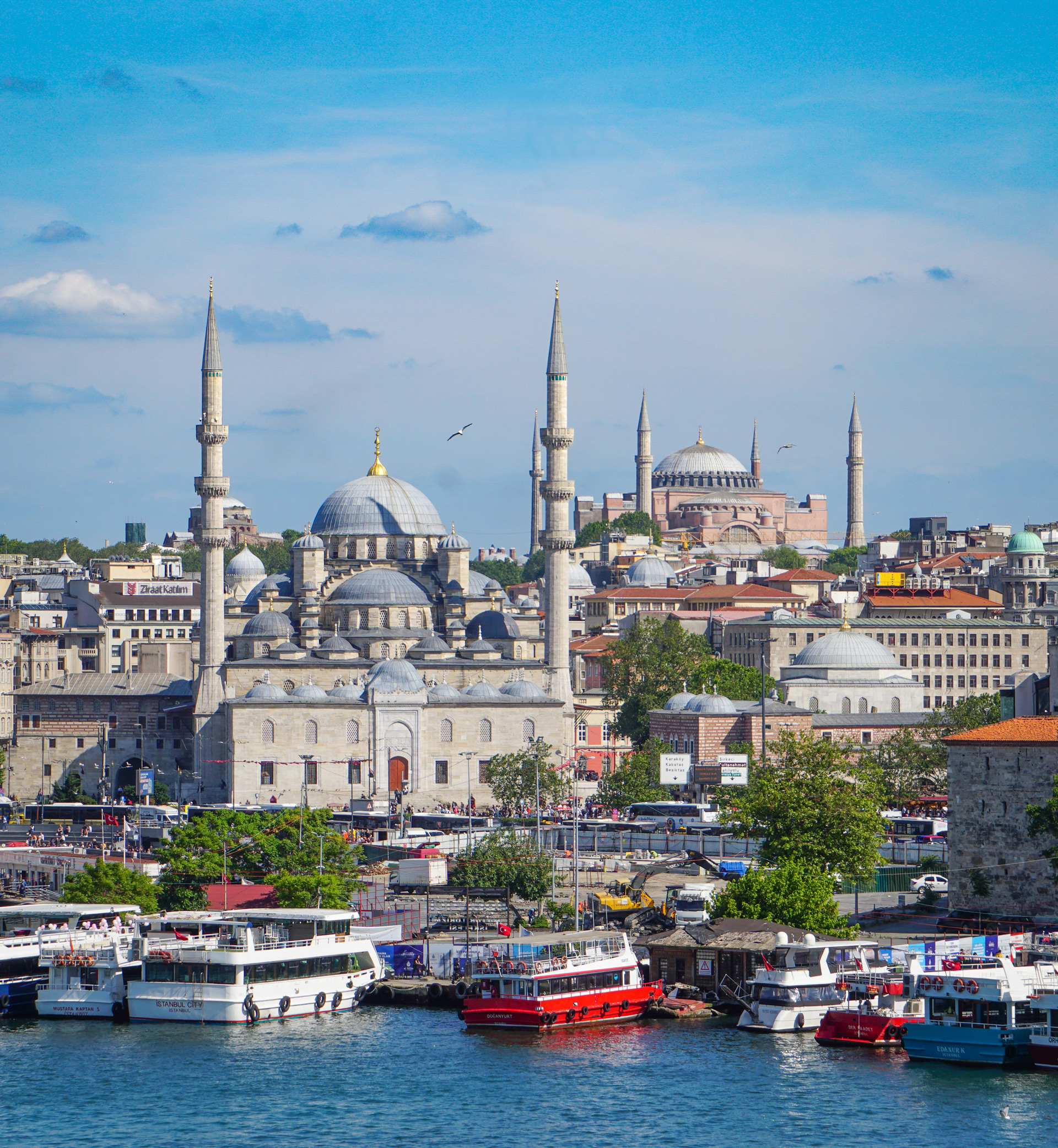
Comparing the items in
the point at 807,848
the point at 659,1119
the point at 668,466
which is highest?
the point at 668,466

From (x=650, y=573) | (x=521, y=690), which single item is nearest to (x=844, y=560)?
(x=650, y=573)

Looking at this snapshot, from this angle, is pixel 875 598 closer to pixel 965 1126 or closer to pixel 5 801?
pixel 5 801

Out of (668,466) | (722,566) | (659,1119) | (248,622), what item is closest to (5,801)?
(248,622)

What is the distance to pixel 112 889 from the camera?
155 feet

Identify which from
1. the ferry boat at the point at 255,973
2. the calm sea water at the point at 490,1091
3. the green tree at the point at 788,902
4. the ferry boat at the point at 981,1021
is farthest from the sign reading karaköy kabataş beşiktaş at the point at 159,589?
the ferry boat at the point at 981,1021

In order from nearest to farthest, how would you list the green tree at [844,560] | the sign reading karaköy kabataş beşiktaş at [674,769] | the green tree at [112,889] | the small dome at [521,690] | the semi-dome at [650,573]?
the green tree at [112,889]
the sign reading karaköy kabataş beşiktaş at [674,769]
the small dome at [521,690]
the semi-dome at [650,573]
the green tree at [844,560]

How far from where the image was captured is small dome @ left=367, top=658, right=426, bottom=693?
7344 centimetres

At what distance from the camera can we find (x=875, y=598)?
330 ft

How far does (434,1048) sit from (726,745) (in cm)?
3486

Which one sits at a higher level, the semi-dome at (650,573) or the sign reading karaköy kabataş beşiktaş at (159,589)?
the semi-dome at (650,573)

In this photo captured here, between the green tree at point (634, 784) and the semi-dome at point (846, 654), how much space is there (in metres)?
16.8

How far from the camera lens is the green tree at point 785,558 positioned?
14012cm

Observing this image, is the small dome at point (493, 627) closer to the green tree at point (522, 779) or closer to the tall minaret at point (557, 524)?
the tall minaret at point (557, 524)

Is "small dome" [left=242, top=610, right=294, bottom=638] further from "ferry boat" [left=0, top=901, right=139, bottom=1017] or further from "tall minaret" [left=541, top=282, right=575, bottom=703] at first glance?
"ferry boat" [left=0, top=901, right=139, bottom=1017]
